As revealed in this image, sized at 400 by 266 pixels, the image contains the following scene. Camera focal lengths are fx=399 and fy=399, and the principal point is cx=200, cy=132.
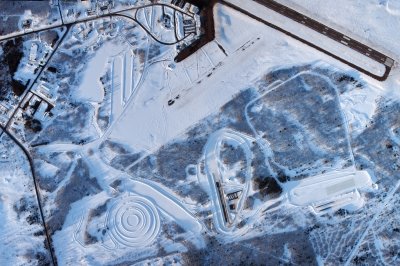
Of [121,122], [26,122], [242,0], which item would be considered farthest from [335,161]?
[26,122]

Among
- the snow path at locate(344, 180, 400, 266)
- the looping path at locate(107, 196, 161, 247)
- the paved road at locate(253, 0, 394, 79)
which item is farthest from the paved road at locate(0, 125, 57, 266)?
the snow path at locate(344, 180, 400, 266)

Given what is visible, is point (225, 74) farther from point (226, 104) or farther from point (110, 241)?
point (110, 241)

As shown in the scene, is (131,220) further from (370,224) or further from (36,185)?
(370,224)

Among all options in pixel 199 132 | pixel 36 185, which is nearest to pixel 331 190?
pixel 199 132

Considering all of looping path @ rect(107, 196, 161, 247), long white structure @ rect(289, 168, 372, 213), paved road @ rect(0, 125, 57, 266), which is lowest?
long white structure @ rect(289, 168, 372, 213)

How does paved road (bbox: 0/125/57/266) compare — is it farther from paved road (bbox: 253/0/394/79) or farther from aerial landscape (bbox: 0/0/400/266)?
paved road (bbox: 253/0/394/79)

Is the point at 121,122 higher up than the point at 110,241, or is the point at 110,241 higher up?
the point at 121,122
